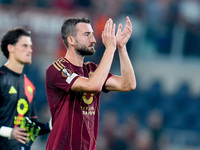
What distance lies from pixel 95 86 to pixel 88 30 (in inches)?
26.3

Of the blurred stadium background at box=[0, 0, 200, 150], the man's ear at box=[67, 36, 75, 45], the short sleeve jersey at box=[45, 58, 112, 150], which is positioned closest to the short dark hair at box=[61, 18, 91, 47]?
the man's ear at box=[67, 36, 75, 45]

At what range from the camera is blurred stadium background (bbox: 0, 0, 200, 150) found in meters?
11.8

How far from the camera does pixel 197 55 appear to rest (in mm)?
12688

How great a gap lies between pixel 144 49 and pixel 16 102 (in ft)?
25.0

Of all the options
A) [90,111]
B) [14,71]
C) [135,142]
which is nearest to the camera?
[90,111]

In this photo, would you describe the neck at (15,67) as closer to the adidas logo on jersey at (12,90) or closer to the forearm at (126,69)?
the adidas logo on jersey at (12,90)

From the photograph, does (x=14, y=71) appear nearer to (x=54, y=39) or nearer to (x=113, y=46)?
(x=113, y=46)

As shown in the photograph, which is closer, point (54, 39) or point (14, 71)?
point (14, 71)

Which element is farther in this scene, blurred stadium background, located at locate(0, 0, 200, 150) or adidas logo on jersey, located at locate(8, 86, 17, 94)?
blurred stadium background, located at locate(0, 0, 200, 150)

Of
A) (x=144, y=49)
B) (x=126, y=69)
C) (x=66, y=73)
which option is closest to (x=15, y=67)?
(x=66, y=73)

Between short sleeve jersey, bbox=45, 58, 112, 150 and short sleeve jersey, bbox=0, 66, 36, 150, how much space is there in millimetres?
1281

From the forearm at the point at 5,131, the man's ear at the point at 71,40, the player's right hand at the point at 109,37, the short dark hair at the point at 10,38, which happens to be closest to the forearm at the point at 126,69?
the player's right hand at the point at 109,37

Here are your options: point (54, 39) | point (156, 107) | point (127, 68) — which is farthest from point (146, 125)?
point (127, 68)

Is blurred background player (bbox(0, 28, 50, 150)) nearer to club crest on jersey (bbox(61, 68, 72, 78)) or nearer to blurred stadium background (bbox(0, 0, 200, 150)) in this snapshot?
club crest on jersey (bbox(61, 68, 72, 78))
